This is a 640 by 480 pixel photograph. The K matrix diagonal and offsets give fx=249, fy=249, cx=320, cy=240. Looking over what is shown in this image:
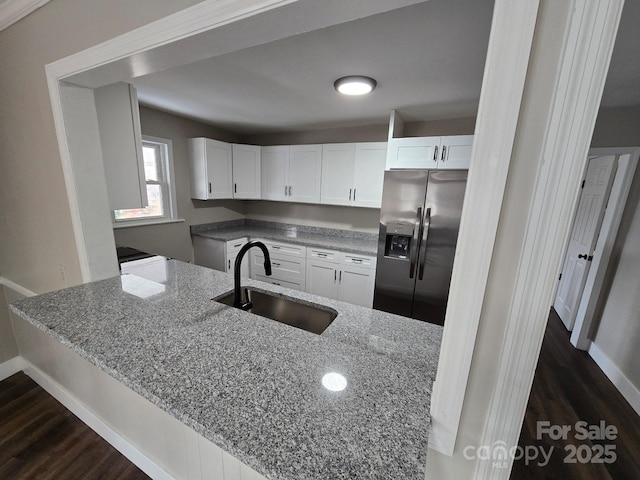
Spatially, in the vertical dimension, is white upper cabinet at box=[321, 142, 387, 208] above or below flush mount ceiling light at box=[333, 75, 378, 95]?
below

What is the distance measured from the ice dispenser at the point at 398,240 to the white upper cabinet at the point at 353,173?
62 centimetres

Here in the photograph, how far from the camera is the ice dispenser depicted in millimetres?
2443

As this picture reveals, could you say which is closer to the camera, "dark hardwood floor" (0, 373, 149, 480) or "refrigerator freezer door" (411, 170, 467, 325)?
"dark hardwood floor" (0, 373, 149, 480)

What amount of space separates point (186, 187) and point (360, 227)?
2.42 m

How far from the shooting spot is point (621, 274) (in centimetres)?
218

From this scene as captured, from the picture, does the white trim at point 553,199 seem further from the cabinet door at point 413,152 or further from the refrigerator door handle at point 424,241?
the cabinet door at point 413,152

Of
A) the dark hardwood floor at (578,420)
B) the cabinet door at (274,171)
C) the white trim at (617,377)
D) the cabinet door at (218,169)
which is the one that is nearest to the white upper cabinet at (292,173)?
the cabinet door at (274,171)

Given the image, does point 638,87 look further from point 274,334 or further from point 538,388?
point 274,334

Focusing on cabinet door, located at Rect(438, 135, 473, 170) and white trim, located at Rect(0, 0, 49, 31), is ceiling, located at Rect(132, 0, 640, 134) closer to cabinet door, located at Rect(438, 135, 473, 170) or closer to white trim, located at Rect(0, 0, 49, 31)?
cabinet door, located at Rect(438, 135, 473, 170)

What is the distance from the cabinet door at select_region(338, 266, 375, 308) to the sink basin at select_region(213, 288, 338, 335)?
1625mm

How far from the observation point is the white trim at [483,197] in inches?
17.8

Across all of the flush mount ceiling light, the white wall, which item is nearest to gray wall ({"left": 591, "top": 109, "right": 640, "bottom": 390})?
the white wall

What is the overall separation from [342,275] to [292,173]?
63.2 inches

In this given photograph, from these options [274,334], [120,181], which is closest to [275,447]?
[274,334]
